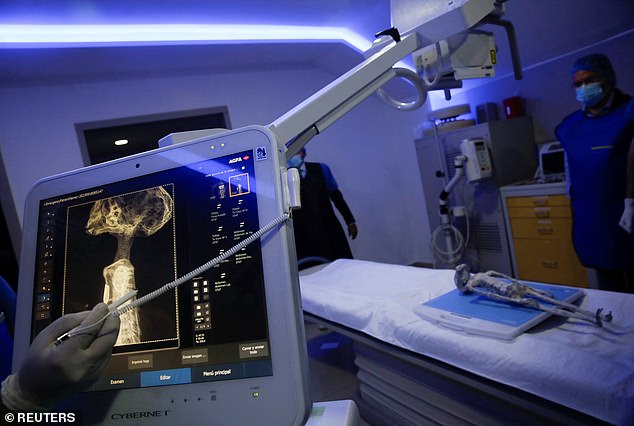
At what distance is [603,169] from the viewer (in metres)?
2.57

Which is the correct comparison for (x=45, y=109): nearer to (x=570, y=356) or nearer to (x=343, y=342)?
(x=343, y=342)

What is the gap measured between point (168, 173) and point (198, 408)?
37 cm

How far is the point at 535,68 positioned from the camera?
3.72 meters

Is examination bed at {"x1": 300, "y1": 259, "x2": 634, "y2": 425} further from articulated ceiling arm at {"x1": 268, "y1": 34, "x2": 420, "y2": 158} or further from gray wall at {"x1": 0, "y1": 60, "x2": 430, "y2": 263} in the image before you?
gray wall at {"x1": 0, "y1": 60, "x2": 430, "y2": 263}

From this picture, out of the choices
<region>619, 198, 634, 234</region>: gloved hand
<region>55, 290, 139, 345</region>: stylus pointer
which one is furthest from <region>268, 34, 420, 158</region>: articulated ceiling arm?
<region>619, 198, 634, 234</region>: gloved hand

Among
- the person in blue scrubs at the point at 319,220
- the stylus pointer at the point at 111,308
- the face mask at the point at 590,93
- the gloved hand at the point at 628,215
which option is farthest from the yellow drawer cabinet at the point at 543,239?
the stylus pointer at the point at 111,308

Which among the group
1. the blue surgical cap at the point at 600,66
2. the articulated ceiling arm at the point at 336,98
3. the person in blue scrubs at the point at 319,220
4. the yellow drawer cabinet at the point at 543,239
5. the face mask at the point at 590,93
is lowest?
the yellow drawer cabinet at the point at 543,239

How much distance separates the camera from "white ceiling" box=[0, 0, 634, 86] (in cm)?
271

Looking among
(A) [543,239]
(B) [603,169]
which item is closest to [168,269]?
(B) [603,169]

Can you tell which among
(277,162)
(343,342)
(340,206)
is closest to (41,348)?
(277,162)

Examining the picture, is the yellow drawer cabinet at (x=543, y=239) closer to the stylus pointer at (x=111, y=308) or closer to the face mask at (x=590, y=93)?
the face mask at (x=590, y=93)

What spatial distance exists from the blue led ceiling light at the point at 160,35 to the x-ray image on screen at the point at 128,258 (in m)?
2.84

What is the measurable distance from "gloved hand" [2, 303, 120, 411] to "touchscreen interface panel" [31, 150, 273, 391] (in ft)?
0.20

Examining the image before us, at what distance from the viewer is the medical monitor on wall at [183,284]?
575 millimetres
